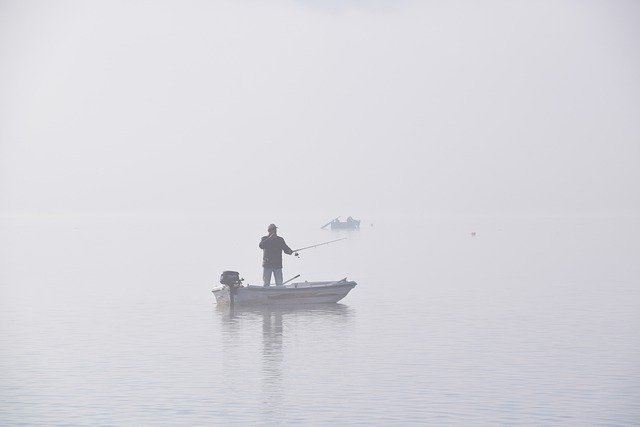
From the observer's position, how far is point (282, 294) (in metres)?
39.1

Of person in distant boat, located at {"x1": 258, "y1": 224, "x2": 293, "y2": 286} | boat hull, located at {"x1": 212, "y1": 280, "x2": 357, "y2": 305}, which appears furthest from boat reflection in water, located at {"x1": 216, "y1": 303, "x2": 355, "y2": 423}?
person in distant boat, located at {"x1": 258, "y1": 224, "x2": 293, "y2": 286}

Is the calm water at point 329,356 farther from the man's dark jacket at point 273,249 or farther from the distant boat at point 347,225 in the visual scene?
the distant boat at point 347,225

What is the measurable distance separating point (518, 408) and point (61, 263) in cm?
6274

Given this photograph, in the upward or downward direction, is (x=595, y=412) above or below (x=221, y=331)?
below

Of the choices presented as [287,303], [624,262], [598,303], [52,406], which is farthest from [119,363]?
[624,262]

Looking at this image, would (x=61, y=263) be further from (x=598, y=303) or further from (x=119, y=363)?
(x=119, y=363)

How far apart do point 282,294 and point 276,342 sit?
909 centimetres

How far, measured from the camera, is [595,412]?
19938 millimetres

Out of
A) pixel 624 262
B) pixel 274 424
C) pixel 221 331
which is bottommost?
pixel 274 424

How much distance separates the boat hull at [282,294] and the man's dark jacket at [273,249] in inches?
39.0

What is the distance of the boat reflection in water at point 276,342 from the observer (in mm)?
22641

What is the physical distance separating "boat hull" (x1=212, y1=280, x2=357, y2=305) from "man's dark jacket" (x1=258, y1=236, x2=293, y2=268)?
99 centimetres

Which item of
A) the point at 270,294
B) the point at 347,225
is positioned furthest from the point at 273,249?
the point at 347,225

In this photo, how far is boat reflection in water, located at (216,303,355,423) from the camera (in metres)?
22.6
